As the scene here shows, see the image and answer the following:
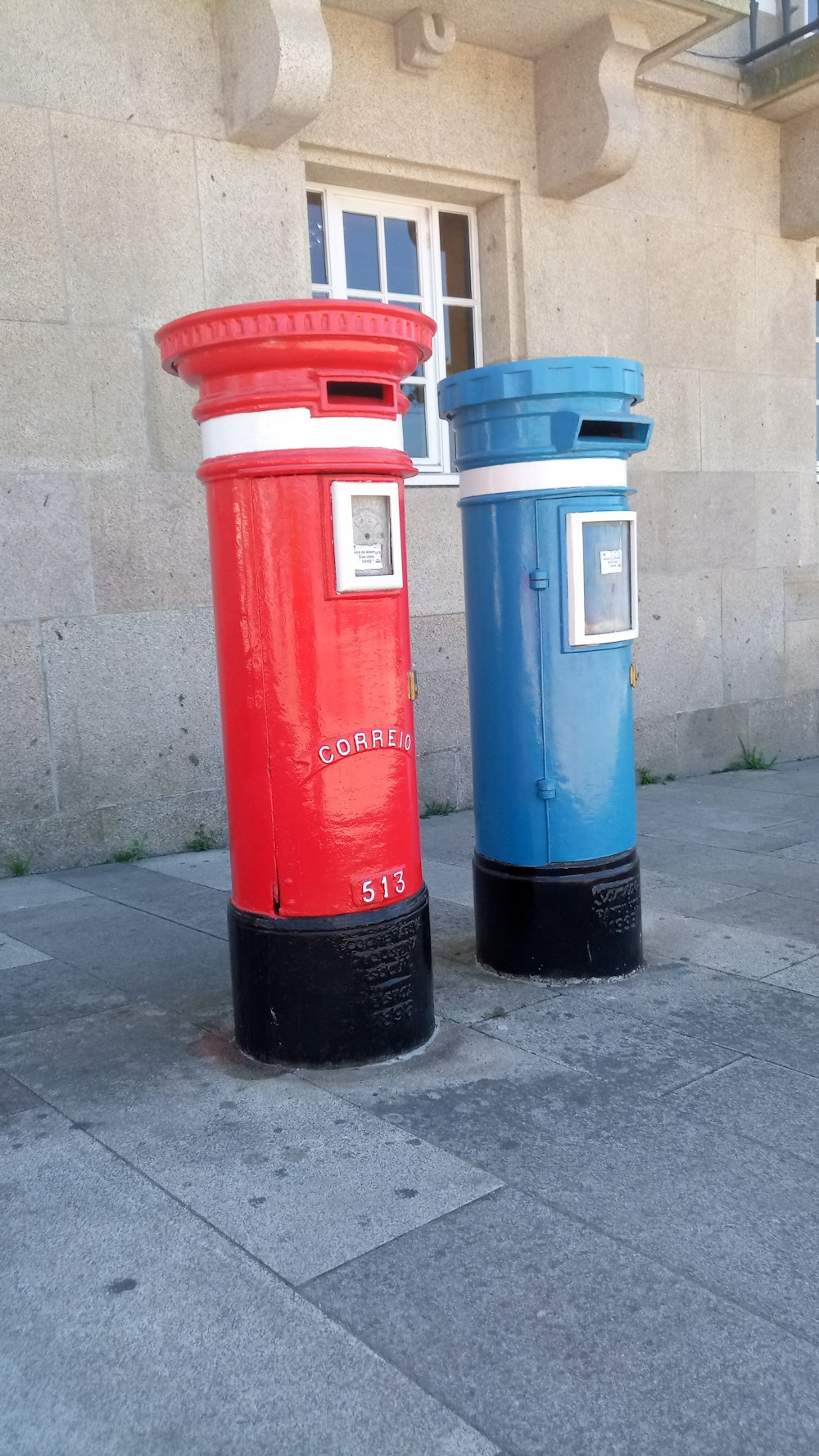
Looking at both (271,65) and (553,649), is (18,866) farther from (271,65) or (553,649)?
(271,65)

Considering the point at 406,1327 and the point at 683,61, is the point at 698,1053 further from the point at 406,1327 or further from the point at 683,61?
the point at 683,61

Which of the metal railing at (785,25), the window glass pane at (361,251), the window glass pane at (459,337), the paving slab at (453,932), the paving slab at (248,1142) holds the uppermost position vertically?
the metal railing at (785,25)

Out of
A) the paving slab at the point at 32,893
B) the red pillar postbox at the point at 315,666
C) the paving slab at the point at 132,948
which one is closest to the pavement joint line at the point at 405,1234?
the red pillar postbox at the point at 315,666

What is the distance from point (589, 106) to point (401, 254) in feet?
4.67

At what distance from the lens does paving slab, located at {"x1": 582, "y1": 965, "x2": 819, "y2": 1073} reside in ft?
11.9

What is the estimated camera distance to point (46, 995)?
4188 mm

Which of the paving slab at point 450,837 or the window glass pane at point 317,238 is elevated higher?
the window glass pane at point 317,238

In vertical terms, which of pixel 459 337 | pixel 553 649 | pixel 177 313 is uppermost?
pixel 459 337

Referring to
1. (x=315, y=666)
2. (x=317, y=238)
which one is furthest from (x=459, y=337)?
(x=315, y=666)

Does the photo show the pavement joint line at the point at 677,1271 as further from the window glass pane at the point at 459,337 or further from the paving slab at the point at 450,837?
the window glass pane at the point at 459,337

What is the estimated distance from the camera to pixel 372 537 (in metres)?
3.38

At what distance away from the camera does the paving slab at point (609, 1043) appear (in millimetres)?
3420

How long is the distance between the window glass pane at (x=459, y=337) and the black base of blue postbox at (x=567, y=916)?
14.8 ft

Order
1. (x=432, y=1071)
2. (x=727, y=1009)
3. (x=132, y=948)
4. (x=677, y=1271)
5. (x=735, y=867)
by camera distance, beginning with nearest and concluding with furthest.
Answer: (x=677, y=1271)
(x=432, y=1071)
(x=727, y=1009)
(x=132, y=948)
(x=735, y=867)
